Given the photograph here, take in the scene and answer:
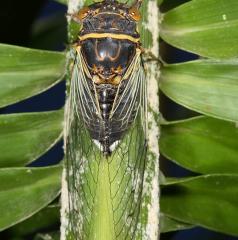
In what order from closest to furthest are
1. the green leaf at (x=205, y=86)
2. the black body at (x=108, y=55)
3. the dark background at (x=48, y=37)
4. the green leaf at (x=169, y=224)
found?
the green leaf at (x=205, y=86)
the green leaf at (x=169, y=224)
the dark background at (x=48, y=37)
the black body at (x=108, y=55)

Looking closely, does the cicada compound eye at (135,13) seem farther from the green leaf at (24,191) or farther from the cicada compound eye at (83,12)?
the green leaf at (24,191)

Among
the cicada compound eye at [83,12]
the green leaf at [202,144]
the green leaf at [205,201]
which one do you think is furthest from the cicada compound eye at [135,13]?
the green leaf at [205,201]

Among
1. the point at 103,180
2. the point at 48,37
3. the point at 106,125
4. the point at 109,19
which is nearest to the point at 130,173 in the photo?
the point at 103,180

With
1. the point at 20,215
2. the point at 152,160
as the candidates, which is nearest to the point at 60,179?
the point at 20,215

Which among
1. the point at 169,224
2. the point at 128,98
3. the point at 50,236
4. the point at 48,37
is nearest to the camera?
the point at 169,224

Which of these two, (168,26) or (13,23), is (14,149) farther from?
(13,23)

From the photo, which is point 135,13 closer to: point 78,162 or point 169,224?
point 78,162
